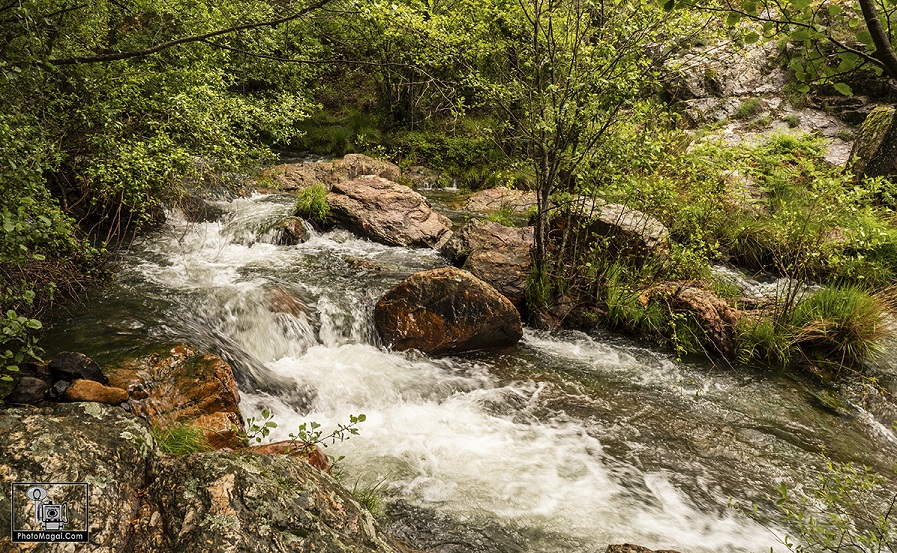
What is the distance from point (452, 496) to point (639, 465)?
2.01 meters

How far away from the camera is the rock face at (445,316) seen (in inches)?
273

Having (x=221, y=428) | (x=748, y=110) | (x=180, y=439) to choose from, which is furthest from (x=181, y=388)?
→ (x=748, y=110)

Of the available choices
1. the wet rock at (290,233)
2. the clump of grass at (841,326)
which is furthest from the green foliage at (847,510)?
the wet rock at (290,233)

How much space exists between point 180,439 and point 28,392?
39.7 inches

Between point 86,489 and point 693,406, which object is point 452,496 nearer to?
point 86,489

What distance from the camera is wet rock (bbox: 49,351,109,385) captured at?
348 centimetres

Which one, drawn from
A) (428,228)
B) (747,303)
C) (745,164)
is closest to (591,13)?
(745,164)

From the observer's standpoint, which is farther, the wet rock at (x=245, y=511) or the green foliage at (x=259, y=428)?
the green foliage at (x=259, y=428)

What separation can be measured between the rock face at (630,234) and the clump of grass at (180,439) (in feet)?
20.7

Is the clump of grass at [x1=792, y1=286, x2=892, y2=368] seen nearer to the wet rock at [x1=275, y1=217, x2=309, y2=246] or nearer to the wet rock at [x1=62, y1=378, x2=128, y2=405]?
the wet rock at [x1=62, y1=378, x2=128, y2=405]

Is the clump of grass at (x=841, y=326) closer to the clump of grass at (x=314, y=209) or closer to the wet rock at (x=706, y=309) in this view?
the wet rock at (x=706, y=309)

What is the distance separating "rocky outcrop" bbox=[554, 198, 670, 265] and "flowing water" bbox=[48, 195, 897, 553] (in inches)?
64.4

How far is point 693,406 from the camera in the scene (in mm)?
5941

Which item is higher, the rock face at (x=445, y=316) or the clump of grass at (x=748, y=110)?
the clump of grass at (x=748, y=110)
